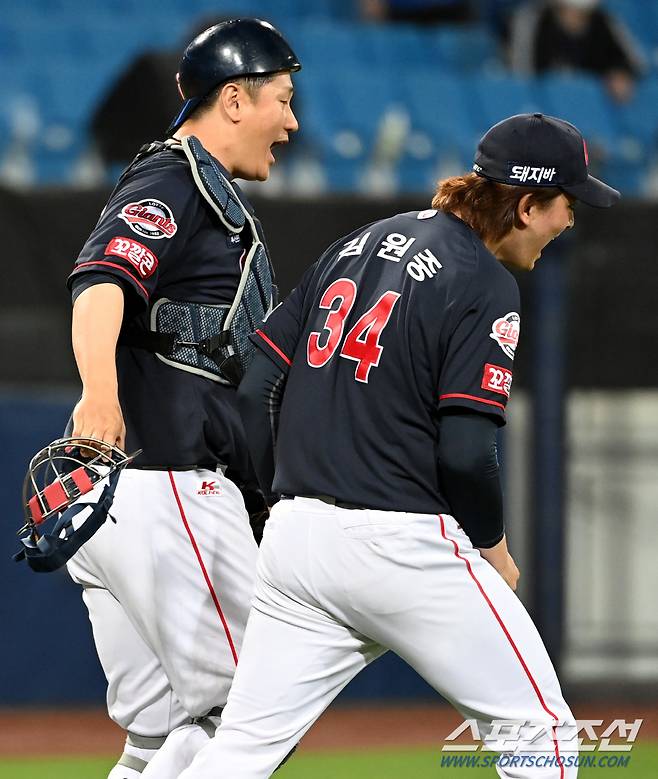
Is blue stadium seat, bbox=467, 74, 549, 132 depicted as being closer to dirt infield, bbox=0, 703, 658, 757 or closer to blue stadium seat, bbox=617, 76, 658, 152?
blue stadium seat, bbox=617, 76, 658, 152


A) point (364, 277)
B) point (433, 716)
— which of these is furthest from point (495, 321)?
point (433, 716)

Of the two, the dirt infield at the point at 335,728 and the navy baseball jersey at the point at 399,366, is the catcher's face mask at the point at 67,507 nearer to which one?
the navy baseball jersey at the point at 399,366

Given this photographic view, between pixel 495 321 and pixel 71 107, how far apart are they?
5941 millimetres

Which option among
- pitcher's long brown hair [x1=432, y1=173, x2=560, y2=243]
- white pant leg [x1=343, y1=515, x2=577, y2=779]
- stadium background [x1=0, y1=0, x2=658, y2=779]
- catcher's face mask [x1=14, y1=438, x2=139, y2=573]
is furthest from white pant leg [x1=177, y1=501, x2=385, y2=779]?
stadium background [x1=0, y1=0, x2=658, y2=779]

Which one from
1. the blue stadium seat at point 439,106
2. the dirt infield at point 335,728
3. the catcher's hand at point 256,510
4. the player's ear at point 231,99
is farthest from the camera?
the blue stadium seat at point 439,106

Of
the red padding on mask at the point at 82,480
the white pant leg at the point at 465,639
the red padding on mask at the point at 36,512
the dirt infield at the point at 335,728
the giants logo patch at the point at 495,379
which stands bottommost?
the dirt infield at the point at 335,728

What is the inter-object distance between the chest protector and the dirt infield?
2.78 meters

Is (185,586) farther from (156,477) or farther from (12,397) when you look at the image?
(12,397)

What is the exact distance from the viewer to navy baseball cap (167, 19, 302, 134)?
3.00m

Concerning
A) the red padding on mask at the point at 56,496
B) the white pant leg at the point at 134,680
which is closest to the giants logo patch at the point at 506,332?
the red padding on mask at the point at 56,496

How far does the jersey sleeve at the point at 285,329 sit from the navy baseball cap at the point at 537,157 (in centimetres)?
43

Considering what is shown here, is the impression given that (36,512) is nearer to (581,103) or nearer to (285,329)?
(285,329)

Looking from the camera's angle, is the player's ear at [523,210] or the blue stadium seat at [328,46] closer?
the player's ear at [523,210]

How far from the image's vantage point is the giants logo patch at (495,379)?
2.42 meters
